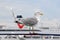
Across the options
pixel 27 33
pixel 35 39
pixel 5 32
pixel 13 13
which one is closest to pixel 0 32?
pixel 5 32

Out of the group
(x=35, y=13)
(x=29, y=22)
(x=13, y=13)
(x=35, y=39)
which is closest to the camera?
(x=29, y=22)

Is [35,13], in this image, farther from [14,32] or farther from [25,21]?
[14,32]

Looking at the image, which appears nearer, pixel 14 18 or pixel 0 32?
pixel 0 32

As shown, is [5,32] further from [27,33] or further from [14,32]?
[27,33]

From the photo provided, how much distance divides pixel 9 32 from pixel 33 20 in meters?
1.42

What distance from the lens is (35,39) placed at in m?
4.30

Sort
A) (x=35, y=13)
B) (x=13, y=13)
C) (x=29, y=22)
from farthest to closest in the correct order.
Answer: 1. (x=13, y=13)
2. (x=35, y=13)
3. (x=29, y=22)

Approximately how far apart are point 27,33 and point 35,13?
2.21 meters

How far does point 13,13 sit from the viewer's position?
220 inches

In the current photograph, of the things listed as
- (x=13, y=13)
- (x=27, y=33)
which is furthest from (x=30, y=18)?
(x=13, y=13)

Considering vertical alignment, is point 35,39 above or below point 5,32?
below

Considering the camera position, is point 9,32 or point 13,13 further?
point 13,13

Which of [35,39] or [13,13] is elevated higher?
[13,13]

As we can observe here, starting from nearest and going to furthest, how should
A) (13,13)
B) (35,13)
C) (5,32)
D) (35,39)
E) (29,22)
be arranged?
(5,32) → (29,22) → (35,39) → (35,13) → (13,13)
